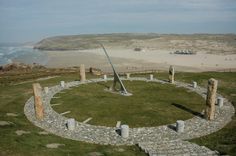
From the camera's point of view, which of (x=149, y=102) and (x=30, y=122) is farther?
(x=149, y=102)

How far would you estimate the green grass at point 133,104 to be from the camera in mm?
23281

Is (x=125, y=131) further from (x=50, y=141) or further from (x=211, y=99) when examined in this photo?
(x=211, y=99)

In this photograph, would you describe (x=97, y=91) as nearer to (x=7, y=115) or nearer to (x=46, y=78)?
(x=7, y=115)

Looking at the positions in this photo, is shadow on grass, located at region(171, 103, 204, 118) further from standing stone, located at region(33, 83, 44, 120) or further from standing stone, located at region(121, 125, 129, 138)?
standing stone, located at region(33, 83, 44, 120)

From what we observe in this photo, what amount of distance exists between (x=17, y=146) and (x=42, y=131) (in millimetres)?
3338

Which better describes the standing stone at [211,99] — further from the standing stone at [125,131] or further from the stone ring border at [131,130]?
the standing stone at [125,131]

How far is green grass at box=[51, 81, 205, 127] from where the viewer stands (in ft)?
76.4

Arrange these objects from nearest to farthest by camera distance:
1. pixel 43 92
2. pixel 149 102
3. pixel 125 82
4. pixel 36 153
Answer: pixel 36 153 → pixel 149 102 → pixel 43 92 → pixel 125 82

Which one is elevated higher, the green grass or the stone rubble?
the green grass

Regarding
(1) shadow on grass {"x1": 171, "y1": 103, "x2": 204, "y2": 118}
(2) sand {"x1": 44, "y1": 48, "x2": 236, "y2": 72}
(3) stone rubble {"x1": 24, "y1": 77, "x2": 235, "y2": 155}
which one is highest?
(2) sand {"x1": 44, "y1": 48, "x2": 236, "y2": 72}

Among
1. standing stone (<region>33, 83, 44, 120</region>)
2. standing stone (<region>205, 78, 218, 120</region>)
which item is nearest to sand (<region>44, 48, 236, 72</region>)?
standing stone (<region>205, 78, 218, 120</region>)

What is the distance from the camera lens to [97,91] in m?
33.1

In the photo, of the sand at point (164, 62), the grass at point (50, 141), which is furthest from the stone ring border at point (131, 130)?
the sand at point (164, 62)

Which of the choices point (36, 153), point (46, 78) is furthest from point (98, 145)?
point (46, 78)
